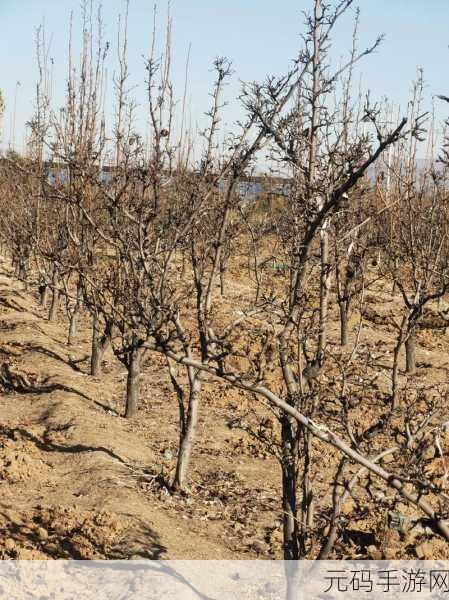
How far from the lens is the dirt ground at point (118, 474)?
5785mm

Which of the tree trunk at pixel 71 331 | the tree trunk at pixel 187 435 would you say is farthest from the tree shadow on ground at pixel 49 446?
the tree trunk at pixel 71 331

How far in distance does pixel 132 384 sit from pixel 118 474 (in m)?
1.98

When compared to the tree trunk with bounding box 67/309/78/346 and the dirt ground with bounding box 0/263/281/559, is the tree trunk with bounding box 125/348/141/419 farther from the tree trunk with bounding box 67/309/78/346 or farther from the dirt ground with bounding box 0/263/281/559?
the tree trunk with bounding box 67/309/78/346

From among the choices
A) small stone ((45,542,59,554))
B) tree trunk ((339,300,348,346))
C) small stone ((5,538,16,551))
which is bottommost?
small stone ((45,542,59,554))

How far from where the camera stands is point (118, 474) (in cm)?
712

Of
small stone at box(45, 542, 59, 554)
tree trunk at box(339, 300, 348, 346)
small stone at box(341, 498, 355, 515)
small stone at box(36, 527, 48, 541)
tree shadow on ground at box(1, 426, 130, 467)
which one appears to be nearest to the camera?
small stone at box(45, 542, 59, 554)

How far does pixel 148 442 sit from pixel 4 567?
3.36 meters

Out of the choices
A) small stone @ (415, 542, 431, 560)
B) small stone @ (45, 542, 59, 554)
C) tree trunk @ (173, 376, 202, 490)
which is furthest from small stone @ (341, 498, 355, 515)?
small stone @ (45, 542, 59, 554)

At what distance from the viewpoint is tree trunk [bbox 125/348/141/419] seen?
880cm

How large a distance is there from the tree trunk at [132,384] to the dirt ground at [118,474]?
0.64 ft

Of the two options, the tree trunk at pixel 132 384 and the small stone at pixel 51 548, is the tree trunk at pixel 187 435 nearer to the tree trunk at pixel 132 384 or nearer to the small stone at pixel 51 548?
the small stone at pixel 51 548

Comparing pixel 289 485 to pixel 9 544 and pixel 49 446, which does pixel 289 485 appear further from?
pixel 49 446

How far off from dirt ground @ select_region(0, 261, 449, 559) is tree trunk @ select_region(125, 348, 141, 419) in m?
0.20

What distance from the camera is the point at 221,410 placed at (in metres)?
9.80
